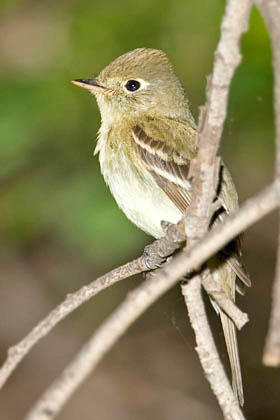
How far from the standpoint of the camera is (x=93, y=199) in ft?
17.5

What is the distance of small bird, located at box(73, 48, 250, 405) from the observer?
372cm

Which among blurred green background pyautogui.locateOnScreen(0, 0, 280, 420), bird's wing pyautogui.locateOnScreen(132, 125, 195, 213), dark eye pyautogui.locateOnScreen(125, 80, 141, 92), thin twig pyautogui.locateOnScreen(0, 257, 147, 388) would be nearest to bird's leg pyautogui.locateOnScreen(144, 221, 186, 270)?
thin twig pyautogui.locateOnScreen(0, 257, 147, 388)

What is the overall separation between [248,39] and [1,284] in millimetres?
3710

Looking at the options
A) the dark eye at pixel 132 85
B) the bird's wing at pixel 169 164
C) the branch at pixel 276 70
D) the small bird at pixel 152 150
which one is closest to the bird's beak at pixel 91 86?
the small bird at pixel 152 150

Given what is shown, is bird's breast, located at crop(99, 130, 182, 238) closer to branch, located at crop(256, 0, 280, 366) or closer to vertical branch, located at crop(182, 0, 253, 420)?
vertical branch, located at crop(182, 0, 253, 420)

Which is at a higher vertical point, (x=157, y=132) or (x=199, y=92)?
(x=199, y=92)

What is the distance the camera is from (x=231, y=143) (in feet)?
21.3

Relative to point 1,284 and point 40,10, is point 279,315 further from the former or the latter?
point 1,284

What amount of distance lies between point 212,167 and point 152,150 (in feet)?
5.55

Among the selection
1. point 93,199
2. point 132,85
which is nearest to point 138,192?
point 132,85

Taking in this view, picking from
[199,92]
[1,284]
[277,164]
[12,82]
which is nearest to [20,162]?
[12,82]

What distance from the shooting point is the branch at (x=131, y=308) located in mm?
1683

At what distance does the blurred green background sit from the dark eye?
2.90 ft

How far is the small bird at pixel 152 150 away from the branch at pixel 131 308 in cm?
176
